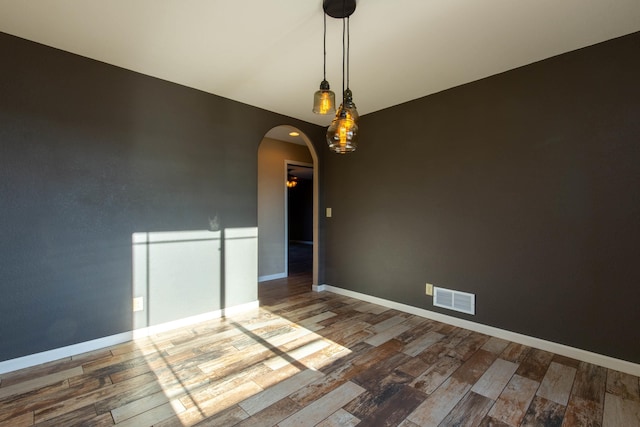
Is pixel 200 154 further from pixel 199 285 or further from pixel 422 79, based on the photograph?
pixel 422 79

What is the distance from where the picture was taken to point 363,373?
221cm

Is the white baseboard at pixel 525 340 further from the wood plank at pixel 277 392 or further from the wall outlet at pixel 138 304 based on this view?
the wall outlet at pixel 138 304

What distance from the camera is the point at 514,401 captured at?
189 cm

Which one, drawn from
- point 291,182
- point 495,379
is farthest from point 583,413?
point 291,182

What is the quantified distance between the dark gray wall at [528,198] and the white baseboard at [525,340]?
0.05 metres

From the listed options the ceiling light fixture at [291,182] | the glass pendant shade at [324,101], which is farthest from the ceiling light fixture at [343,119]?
the ceiling light fixture at [291,182]

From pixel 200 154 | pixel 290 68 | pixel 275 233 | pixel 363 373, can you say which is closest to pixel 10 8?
pixel 200 154

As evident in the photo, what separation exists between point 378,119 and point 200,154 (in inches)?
89.4

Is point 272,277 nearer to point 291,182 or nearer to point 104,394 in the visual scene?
point 104,394

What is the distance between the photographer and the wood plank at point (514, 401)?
68.6 inches

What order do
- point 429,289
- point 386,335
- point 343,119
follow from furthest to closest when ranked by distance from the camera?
1. point 429,289
2. point 386,335
3. point 343,119

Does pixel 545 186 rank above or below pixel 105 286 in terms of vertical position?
above

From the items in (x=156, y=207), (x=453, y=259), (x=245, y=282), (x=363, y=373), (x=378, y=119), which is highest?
(x=378, y=119)

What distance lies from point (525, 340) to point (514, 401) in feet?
3.26
